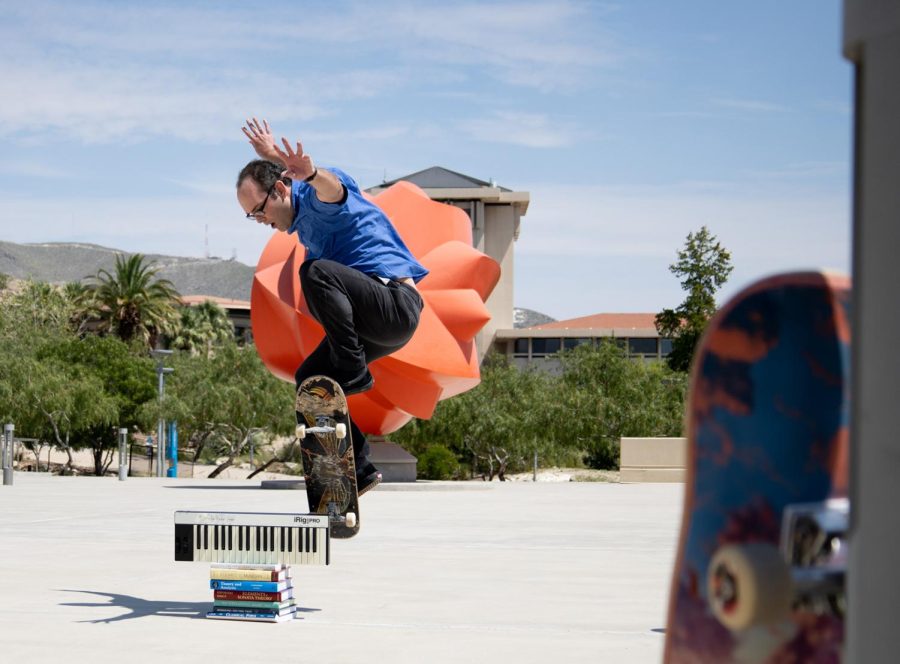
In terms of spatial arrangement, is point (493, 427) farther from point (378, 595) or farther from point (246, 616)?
point (246, 616)

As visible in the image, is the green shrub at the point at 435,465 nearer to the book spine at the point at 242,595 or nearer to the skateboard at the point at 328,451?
the skateboard at the point at 328,451

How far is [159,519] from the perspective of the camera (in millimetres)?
12320

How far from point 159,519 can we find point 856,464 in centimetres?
1187

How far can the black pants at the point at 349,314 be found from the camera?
5.88 meters

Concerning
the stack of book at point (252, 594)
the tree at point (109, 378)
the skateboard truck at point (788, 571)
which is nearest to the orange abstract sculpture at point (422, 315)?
the stack of book at point (252, 594)

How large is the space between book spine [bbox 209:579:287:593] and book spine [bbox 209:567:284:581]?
2 centimetres

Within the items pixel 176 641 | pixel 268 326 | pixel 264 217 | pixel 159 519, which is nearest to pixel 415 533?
pixel 159 519

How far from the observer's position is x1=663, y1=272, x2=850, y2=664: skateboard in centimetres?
126

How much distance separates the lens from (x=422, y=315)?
17797mm

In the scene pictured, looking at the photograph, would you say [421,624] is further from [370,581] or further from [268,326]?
[268,326]

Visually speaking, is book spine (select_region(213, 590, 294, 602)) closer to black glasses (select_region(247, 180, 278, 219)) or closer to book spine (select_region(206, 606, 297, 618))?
book spine (select_region(206, 606, 297, 618))

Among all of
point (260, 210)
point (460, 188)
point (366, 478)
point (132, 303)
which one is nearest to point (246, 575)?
point (366, 478)

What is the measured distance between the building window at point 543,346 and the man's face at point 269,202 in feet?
266

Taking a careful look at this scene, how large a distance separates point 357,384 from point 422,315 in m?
11.8
